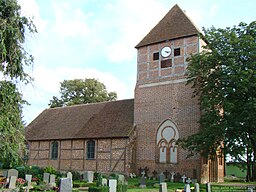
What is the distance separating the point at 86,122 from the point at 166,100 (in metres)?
9.04

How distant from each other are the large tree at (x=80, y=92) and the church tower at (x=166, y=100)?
20405mm

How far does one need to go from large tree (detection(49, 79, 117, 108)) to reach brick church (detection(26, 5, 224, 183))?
1679 cm

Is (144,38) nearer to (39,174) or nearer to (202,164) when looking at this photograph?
(202,164)

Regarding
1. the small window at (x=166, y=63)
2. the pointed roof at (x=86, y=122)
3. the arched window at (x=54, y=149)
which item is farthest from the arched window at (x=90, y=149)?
the small window at (x=166, y=63)

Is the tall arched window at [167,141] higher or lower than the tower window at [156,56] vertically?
lower

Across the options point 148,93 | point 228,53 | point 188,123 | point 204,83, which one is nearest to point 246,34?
point 228,53

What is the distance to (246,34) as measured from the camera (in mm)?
22016

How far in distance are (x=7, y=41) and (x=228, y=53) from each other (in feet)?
50.8

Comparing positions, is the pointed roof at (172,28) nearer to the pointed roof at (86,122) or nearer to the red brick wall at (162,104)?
the red brick wall at (162,104)

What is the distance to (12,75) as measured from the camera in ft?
34.0

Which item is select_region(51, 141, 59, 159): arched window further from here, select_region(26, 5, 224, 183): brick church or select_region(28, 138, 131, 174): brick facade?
select_region(28, 138, 131, 174): brick facade

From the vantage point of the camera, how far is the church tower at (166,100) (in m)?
25.5

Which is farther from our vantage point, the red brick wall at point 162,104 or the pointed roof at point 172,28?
the pointed roof at point 172,28

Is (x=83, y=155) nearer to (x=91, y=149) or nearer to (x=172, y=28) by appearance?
(x=91, y=149)
